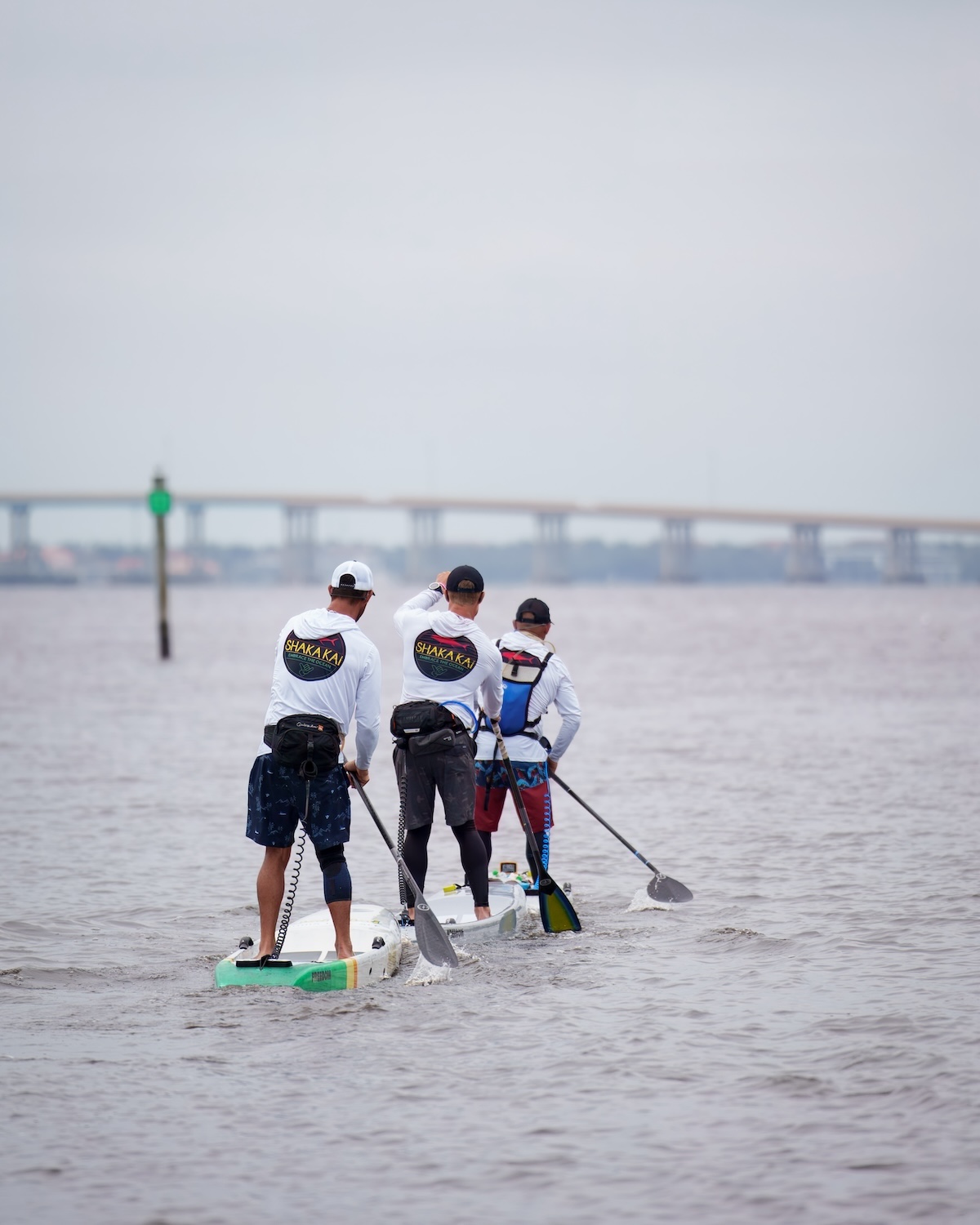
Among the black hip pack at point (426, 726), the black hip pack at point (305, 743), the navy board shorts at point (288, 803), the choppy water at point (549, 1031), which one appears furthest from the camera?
the black hip pack at point (426, 726)

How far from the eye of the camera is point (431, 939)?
8594mm

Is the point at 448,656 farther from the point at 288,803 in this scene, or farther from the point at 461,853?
the point at 288,803

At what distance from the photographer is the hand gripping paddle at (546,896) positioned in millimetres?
9633

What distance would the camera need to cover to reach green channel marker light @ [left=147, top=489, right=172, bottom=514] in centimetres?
4334

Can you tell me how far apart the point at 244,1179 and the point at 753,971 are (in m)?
3.80

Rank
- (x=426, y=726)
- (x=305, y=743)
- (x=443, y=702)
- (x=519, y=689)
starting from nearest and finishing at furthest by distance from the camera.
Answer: (x=305, y=743), (x=426, y=726), (x=443, y=702), (x=519, y=689)

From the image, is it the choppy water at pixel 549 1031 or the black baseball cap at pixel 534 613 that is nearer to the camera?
the choppy water at pixel 549 1031

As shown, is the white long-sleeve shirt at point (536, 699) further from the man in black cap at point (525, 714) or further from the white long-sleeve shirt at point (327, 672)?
the white long-sleeve shirt at point (327, 672)

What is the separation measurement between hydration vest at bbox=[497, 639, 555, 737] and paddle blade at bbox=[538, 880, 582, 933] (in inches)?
40.7

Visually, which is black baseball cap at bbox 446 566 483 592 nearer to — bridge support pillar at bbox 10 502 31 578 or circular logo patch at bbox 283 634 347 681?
circular logo patch at bbox 283 634 347 681

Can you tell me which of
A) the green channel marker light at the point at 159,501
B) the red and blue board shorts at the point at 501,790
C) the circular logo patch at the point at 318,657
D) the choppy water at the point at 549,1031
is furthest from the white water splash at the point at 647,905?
the green channel marker light at the point at 159,501

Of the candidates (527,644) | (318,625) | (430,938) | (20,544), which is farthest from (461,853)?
(20,544)

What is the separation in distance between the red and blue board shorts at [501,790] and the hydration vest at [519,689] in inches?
9.6

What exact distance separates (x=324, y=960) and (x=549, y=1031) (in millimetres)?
1472
